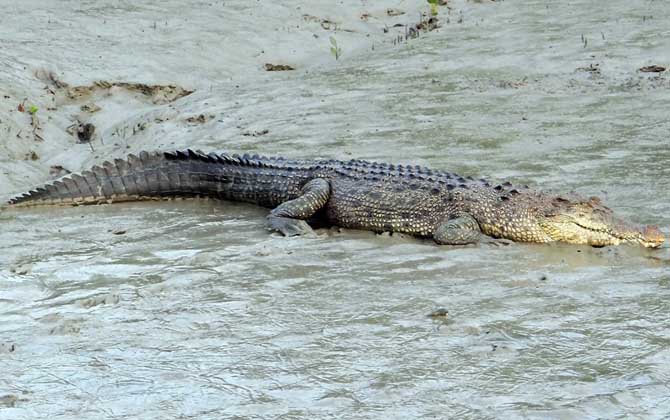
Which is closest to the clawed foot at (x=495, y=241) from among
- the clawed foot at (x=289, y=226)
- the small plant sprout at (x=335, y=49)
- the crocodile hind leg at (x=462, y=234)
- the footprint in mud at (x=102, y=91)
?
the crocodile hind leg at (x=462, y=234)

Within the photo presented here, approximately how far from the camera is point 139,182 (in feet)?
26.0

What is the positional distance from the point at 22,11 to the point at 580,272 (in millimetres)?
9423

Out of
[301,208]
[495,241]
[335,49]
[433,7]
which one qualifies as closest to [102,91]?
[335,49]

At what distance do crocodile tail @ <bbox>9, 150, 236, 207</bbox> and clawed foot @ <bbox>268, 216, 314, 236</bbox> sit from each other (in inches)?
43.1

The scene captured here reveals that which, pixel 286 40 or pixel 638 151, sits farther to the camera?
pixel 286 40

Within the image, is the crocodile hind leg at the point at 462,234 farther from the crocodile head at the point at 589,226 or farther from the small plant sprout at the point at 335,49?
the small plant sprout at the point at 335,49

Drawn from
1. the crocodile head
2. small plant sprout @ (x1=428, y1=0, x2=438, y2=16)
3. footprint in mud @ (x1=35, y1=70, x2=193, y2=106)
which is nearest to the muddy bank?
footprint in mud @ (x1=35, y1=70, x2=193, y2=106)

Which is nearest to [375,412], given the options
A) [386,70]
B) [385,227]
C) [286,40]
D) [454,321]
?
[454,321]

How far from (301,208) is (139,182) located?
1732 mm

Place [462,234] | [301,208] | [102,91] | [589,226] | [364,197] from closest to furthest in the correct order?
[589,226] → [462,234] → [364,197] → [301,208] → [102,91]

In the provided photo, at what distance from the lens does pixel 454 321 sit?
458cm

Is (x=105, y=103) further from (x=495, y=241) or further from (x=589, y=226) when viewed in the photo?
(x=589, y=226)

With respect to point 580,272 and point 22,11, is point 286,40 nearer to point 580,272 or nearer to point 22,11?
point 22,11

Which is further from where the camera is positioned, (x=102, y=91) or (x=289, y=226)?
(x=102, y=91)
